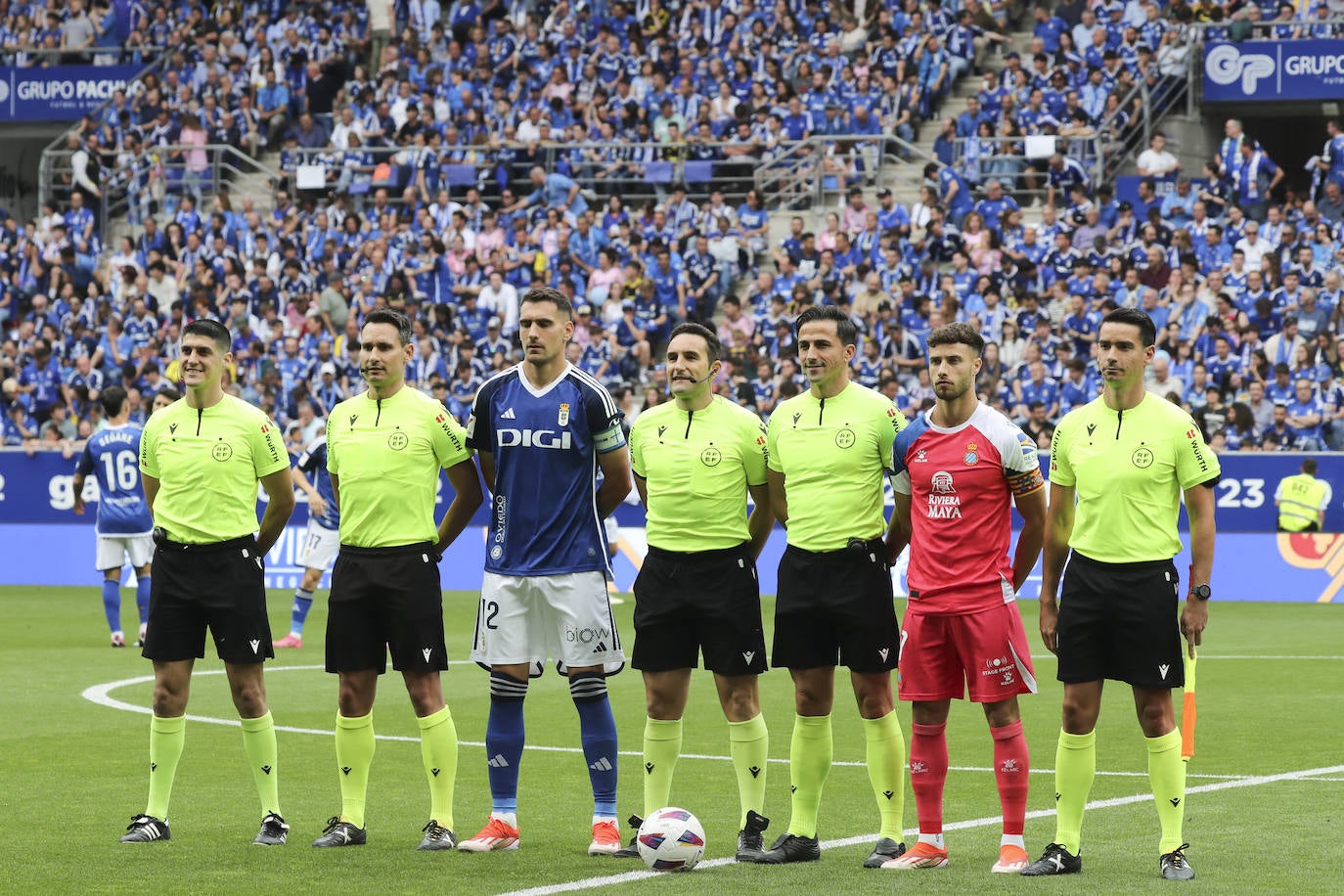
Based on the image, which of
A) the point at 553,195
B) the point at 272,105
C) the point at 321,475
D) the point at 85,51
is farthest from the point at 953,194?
the point at 85,51

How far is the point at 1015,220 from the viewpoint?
27672mm

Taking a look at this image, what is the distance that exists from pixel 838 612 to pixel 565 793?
2.61 metres

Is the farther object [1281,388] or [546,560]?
[1281,388]

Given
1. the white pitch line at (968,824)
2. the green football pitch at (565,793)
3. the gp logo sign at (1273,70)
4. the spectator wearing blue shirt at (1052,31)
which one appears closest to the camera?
the white pitch line at (968,824)

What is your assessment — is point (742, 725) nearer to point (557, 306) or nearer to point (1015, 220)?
point (557, 306)

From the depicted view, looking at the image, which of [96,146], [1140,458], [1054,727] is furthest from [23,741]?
[96,146]

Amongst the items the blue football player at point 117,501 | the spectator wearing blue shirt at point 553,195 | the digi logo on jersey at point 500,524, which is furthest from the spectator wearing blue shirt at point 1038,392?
the digi logo on jersey at point 500,524

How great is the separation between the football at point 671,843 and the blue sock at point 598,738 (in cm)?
57

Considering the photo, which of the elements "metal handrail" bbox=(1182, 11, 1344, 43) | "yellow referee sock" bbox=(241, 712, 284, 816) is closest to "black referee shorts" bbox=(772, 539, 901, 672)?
"yellow referee sock" bbox=(241, 712, 284, 816)

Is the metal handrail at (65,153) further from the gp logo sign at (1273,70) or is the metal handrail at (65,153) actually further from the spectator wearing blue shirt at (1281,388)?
the spectator wearing blue shirt at (1281,388)

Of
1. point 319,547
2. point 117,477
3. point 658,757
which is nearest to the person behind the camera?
point 658,757

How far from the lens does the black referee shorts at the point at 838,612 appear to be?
8.65 meters

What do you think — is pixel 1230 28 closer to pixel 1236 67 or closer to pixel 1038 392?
pixel 1236 67

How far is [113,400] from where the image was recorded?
17.5 meters
